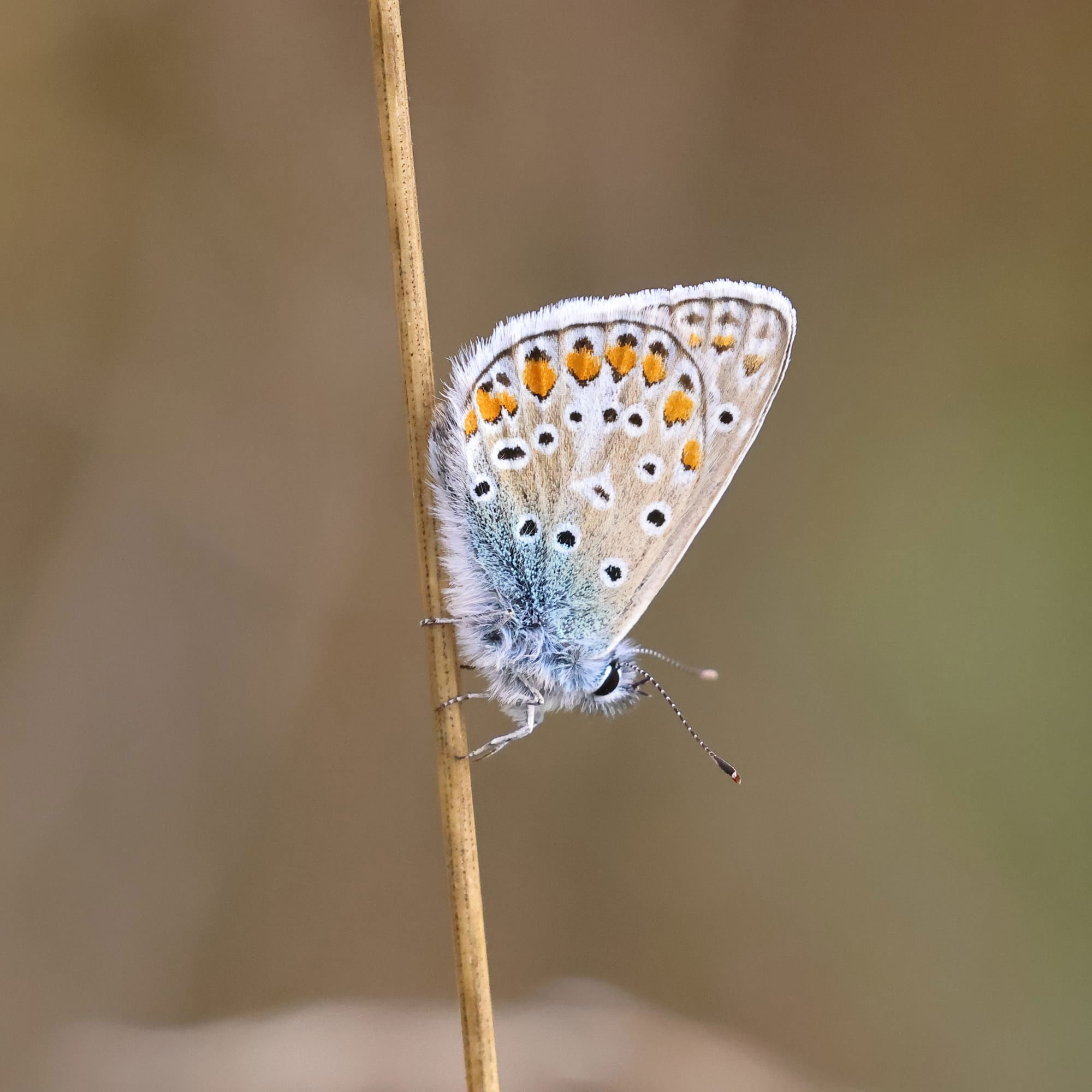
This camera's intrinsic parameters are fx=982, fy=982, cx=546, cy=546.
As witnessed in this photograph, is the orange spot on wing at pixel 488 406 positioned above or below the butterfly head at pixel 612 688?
above

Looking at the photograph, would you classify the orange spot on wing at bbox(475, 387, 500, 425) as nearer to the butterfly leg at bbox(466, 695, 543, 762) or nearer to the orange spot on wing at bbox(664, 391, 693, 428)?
Result: the orange spot on wing at bbox(664, 391, 693, 428)

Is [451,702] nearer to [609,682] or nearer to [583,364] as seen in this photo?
[609,682]

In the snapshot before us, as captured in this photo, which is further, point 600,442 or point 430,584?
point 600,442

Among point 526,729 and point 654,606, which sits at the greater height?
point 654,606

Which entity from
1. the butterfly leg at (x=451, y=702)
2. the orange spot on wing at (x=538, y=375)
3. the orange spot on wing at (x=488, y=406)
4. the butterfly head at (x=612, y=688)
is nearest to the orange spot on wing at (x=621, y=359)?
the orange spot on wing at (x=538, y=375)

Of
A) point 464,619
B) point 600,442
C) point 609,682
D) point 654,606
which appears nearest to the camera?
point 464,619

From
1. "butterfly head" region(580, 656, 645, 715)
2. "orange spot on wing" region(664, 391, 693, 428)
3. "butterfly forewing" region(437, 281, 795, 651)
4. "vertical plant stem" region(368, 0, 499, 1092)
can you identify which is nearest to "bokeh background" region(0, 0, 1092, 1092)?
"butterfly head" region(580, 656, 645, 715)

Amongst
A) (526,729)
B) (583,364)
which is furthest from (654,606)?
(583,364)

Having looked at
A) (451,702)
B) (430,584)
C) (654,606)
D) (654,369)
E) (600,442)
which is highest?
(654,606)

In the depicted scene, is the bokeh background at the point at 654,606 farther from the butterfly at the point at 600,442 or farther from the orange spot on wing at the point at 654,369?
the orange spot on wing at the point at 654,369
